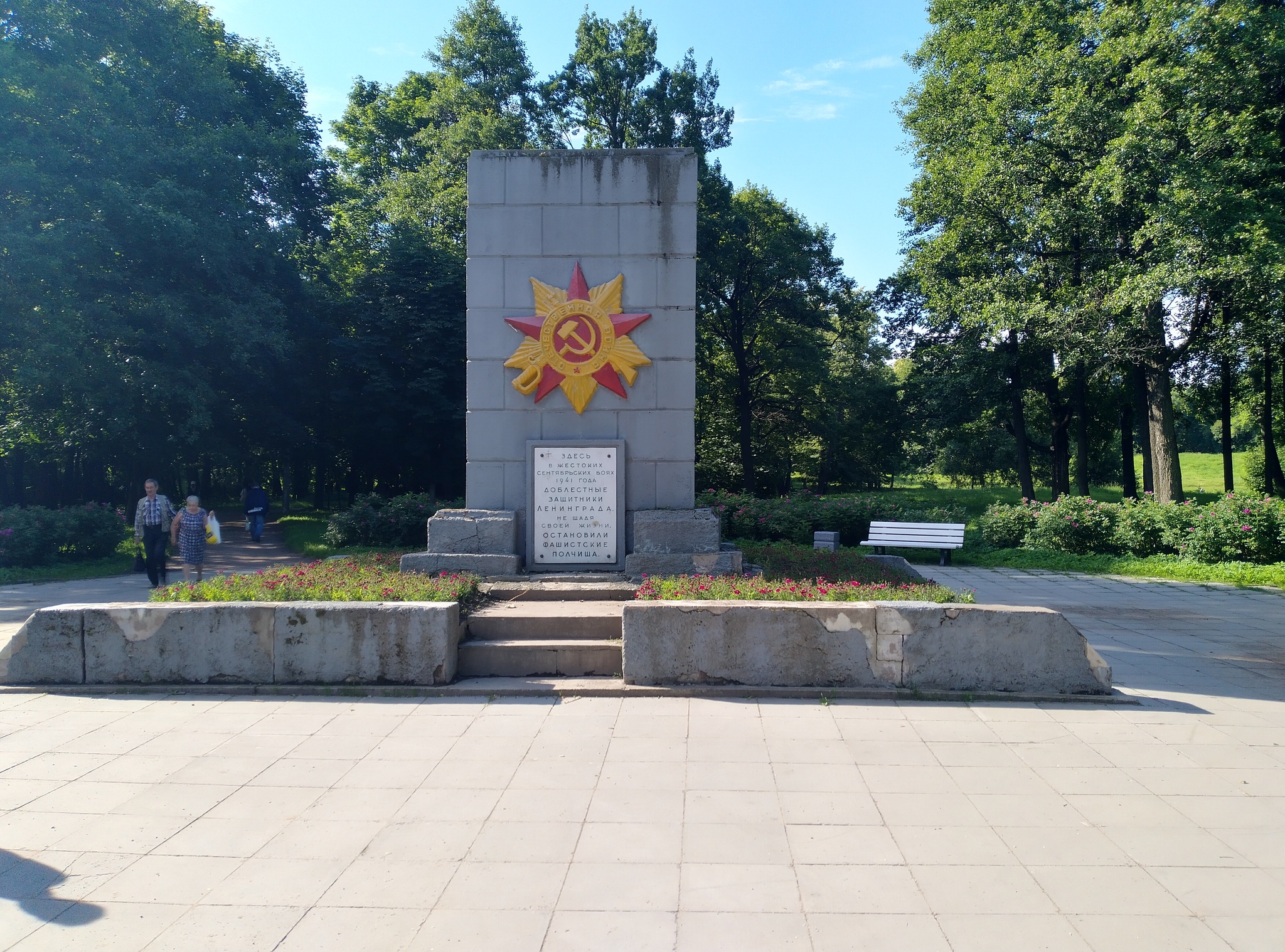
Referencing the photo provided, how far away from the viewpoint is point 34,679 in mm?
6777

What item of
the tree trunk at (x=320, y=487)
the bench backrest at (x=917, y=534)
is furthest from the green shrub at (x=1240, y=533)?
the tree trunk at (x=320, y=487)

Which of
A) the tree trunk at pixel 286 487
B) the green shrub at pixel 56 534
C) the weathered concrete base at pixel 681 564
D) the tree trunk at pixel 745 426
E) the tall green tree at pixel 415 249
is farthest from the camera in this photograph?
the tree trunk at pixel 286 487

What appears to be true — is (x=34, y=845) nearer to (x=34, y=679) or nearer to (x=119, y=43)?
(x=34, y=679)

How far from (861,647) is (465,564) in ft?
14.3

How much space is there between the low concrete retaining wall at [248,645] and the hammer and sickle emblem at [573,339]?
364 cm

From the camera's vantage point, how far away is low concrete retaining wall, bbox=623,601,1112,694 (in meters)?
6.52

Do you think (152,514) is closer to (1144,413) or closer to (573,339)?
(573,339)

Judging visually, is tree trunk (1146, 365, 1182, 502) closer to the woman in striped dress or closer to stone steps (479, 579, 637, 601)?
stone steps (479, 579, 637, 601)

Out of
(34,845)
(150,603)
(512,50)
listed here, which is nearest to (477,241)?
(150,603)

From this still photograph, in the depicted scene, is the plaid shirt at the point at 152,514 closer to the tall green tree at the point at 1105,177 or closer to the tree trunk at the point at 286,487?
the tall green tree at the point at 1105,177

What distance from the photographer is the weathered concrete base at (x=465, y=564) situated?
354 inches

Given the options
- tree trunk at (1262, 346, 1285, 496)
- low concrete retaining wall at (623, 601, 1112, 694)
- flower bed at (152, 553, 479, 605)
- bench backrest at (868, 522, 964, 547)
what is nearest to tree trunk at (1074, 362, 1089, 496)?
tree trunk at (1262, 346, 1285, 496)

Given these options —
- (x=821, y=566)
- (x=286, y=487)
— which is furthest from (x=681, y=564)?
(x=286, y=487)

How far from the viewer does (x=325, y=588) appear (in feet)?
23.8
